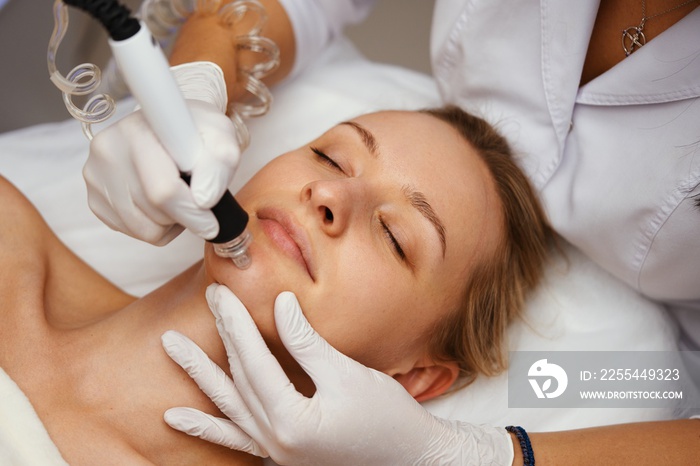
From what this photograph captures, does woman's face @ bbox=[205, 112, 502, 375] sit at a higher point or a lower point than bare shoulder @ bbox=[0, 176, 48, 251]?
higher

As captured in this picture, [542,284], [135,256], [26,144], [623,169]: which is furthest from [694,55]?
[26,144]

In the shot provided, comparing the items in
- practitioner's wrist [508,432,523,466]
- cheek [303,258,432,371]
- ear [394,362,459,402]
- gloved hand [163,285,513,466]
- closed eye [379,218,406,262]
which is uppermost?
closed eye [379,218,406,262]

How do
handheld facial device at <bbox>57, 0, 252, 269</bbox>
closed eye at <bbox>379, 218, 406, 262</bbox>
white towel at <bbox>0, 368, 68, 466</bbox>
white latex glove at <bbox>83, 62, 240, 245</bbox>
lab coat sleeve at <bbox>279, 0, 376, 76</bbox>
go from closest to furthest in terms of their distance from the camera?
handheld facial device at <bbox>57, 0, 252, 269</bbox> → white latex glove at <bbox>83, 62, 240, 245</bbox> → white towel at <bbox>0, 368, 68, 466</bbox> → closed eye at <bbox>379, 218, 406, 262</bbox> → lab coat sleeve at <bbox>279, 0, 376, 76</bbox>

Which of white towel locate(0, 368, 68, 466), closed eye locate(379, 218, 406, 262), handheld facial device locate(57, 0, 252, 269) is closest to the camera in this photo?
handheld facial device locate(57, 0, 252, 269)

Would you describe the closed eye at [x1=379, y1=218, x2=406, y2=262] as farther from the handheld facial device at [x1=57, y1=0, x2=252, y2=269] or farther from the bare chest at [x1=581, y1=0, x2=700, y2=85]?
the bare chest at [x1=581, y1=0, x2=700, y2=85]

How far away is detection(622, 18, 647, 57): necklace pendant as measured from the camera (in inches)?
51.9

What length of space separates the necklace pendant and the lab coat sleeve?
0.70 metres

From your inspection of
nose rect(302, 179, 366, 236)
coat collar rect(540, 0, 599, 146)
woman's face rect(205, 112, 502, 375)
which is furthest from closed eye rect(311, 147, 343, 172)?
coat collar rect(540, 0, 599, 146)

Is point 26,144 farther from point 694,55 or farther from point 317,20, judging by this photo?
point 694,55

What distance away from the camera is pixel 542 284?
151 centimetres

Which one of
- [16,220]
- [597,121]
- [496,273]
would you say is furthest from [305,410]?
[597,121]

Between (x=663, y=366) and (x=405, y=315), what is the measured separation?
658mm

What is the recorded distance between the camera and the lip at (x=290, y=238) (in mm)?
1063

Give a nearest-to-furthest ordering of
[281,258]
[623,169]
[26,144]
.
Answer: [281,258], [623,169], [26,144]
